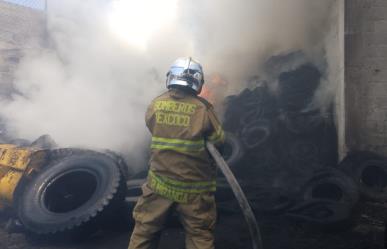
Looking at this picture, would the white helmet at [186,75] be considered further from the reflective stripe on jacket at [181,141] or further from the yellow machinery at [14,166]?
the yellow machinery at [14,166]

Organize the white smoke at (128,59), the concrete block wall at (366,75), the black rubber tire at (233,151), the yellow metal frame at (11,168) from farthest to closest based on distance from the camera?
the white smoke at (128,59) → the black rubber tire at (233,151) → the concrete block wall at (366,75) → the yellow metal frame at (11,168)

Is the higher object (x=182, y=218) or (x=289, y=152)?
(x=289, y=152)

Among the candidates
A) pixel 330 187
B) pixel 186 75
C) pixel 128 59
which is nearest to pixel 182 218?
pixel 186 75

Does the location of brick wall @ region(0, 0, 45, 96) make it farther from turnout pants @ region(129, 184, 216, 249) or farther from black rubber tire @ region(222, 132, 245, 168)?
turnout pants @ region(129, 184, 216, 249)

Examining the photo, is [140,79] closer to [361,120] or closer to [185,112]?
[361,120]

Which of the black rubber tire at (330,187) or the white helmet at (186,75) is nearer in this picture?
the white helmet at (186,75)

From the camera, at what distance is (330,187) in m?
5.37

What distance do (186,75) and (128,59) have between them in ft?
28.3

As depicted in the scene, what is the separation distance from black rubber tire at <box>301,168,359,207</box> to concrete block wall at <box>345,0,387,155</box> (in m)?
0.77

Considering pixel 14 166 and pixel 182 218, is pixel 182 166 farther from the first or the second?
pixel 14 166

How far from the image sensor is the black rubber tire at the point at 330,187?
16.6 ft

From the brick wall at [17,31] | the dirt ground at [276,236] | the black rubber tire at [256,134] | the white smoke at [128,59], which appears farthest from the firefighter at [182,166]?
the brick wall at [17,31]

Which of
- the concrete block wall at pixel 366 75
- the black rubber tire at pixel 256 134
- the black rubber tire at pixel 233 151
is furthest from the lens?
the black rubber tire at pixel 256 134

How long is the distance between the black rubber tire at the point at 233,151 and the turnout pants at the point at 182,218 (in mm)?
3993
